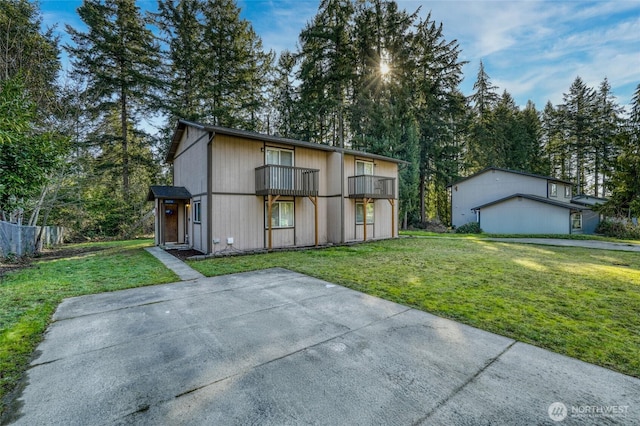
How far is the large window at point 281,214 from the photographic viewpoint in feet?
39.0

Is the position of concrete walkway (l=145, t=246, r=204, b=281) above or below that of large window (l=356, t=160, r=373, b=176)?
below

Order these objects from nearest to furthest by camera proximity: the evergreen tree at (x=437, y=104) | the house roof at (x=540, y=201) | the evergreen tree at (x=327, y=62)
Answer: the house roof at (x=540, y=201), the evergreen tree at (x=327, y=62), the evergreen tree at (x=437, y=104)

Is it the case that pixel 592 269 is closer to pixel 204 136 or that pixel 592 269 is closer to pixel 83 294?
pixel 83 294

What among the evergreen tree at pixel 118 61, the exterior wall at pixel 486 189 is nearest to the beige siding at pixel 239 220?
the evergreen tree at pixel 118 61

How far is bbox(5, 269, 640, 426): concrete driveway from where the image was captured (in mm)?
2252

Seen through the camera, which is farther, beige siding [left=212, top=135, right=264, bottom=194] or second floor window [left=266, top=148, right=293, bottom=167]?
second floor window [left=266, top=148, right=293, bottom=167]

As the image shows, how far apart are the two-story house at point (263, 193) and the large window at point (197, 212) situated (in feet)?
0.14

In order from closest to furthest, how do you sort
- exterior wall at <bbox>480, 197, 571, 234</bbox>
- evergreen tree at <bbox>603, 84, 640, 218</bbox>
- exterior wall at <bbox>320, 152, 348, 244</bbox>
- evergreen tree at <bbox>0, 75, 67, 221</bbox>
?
evergreen tree at <bbox>0, 75, 67, 221</bbox> < exterior wall at <bbox>320, 152, 348, 244</bbox> < evergreen tree at <bbox>603, 84, 640, 218</bbox> < exterior wall at <bbox>480, 197, 571, 234</bbox>

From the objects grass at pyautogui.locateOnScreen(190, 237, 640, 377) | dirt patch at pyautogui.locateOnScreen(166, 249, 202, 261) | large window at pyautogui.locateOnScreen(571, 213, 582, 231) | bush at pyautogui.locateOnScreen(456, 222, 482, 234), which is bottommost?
grass at pyautogui.locateOnScreen(190, 237, 640, 377)

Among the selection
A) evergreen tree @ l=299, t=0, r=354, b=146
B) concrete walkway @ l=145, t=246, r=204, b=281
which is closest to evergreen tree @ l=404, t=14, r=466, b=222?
evergreen tree @ l=299, t=0, r=354, b=146

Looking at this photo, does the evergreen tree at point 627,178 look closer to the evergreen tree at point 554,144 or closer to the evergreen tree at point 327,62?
the evergreen tree at point 554,144

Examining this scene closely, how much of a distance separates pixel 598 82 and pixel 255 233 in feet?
135

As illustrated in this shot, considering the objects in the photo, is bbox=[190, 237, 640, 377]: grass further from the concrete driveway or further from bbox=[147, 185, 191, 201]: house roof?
bbox=[147, 185, 191, 201]: house roof

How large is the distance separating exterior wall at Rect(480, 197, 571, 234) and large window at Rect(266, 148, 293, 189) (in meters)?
18.4
